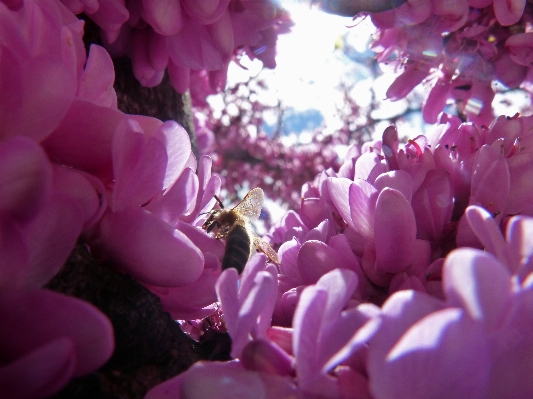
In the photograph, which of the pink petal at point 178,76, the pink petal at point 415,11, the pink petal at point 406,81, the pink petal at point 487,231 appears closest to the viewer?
the pink petal at point 487,231

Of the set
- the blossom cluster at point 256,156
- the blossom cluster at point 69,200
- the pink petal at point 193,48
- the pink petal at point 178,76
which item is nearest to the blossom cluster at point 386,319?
the blossom cluster at point 69,200

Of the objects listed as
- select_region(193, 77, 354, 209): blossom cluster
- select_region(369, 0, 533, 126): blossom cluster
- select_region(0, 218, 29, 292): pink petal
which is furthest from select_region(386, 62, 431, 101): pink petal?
select_region(193, 77, 354, 209): blossom cluster

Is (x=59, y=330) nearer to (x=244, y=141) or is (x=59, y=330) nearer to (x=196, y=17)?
(x=196, y=17)

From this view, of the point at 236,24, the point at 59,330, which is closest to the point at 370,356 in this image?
the point at 59,330

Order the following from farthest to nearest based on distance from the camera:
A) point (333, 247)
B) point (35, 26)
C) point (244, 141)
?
1. point (244, 141)
2. point (333, 247)
3. point (35, 26)

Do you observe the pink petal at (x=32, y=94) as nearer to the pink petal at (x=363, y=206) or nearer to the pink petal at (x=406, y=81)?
the pink petal at (x=363, y=206)

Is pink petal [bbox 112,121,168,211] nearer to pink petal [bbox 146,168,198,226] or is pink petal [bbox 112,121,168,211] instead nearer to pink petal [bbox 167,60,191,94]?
pink petal [bbox 146,168,198,226]
